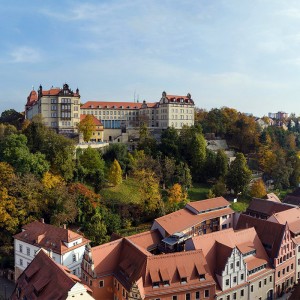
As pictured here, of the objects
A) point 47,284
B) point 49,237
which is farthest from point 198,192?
point 47,284

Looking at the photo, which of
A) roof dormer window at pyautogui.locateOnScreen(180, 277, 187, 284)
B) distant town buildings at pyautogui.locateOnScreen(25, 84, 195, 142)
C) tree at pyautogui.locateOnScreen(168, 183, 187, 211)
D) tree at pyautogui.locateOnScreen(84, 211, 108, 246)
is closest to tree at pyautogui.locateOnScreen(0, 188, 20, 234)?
tree at pyautogui.locateOnScreen(84, 211, 108, 246)

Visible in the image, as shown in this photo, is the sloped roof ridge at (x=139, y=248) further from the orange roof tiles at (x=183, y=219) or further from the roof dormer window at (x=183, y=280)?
the orange roof tiles at (x=183, y=219)

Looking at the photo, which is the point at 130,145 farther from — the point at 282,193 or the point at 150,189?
the point at 282,193

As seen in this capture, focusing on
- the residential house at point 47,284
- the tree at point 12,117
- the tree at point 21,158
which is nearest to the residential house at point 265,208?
the residential house at point 47,284

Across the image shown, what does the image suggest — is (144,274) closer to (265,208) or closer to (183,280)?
(183,280)

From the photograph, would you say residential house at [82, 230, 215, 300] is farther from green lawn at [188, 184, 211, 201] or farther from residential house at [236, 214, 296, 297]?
green lawn at [188, 184, 211, 201]

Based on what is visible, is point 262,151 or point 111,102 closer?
point 262,151

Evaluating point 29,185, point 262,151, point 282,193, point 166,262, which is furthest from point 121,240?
point 262,151
